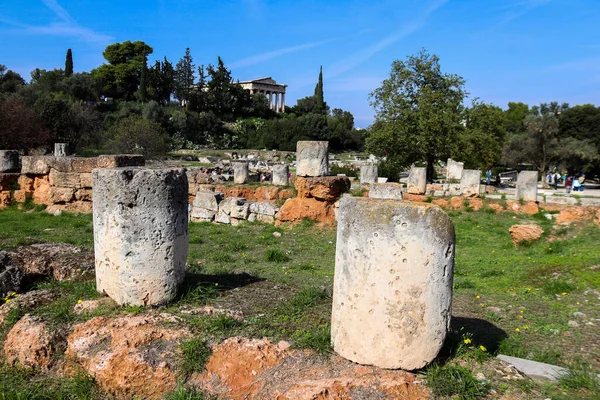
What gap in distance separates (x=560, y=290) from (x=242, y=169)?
13.3 metres

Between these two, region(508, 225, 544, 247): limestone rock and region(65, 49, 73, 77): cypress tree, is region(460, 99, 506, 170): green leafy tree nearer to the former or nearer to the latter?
region(508, 225, 544, 247): limestone rock

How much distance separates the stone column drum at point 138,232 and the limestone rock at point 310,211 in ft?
24.3

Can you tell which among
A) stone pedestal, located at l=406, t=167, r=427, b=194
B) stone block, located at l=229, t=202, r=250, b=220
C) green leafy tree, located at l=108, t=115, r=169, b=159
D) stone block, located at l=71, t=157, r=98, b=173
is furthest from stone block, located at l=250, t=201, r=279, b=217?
green leafy tree, located at l=108, t=115, r=169, b=159

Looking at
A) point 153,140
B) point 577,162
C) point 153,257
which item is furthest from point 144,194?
point 577,162

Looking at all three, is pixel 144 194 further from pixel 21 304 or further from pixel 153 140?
pixel 153 140

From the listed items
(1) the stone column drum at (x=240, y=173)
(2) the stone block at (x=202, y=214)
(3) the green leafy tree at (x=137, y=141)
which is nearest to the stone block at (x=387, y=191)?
(2) the stone block at (x=202, y=214)

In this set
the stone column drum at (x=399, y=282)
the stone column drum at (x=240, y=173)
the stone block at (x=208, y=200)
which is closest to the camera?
the stone column drum at (x=399, y=282)

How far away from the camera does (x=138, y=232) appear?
179 inches

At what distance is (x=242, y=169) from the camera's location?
17906 mm

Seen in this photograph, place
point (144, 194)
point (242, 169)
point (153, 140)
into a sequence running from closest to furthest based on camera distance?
point (144, 194)
point (242, 169)
point (153, 140)

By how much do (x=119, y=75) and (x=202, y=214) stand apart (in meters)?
66.3

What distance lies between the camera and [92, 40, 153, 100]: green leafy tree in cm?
7100

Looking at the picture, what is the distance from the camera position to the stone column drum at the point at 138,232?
4555mm

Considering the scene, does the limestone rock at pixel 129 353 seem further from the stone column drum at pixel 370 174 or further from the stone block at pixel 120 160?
the stone column drum at pixel 370 174
